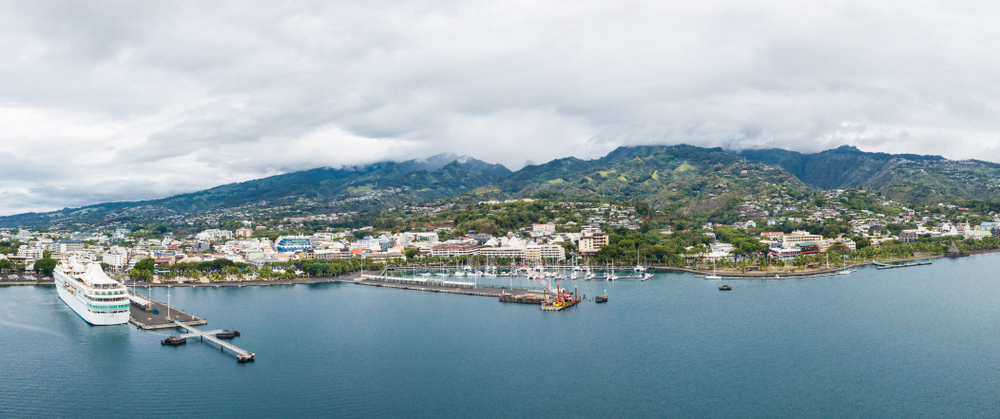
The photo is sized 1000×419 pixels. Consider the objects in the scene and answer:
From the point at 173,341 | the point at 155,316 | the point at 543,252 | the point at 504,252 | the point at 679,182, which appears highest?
the point at 679,182

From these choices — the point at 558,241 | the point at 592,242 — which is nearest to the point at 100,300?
the point at 558,241

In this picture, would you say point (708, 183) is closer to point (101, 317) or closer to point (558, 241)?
point (558, 241)

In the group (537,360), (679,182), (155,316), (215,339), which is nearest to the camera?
(537,360)

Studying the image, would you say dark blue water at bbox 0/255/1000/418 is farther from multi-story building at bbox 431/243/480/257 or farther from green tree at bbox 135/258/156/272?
multi-story building at bbox 431/243/480/257

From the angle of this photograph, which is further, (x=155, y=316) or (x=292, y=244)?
(x=292, y=244)

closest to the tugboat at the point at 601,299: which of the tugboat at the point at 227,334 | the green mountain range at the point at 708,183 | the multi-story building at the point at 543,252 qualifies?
the tugboat at the point at 227,334

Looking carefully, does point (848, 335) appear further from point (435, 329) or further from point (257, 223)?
point (257, 223)

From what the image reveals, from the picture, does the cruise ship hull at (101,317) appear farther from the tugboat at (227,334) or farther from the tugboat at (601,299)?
the tugboat at (601,299)

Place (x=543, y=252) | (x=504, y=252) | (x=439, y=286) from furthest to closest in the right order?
1. (x=504, y=252)
2. (x=543, y=252)
3. (x=439, y=286)
